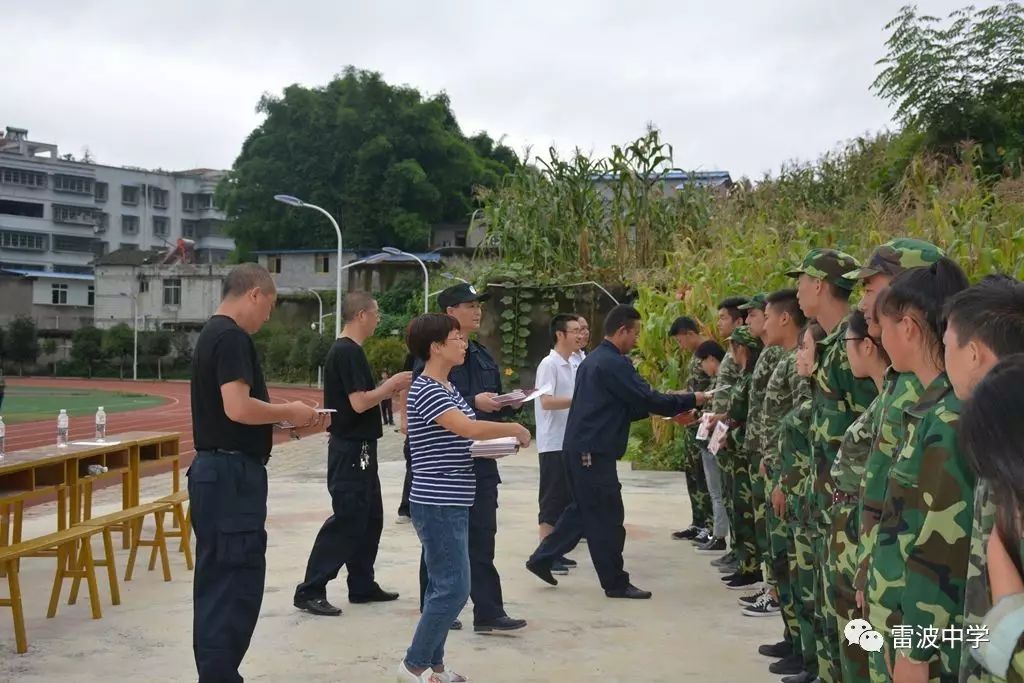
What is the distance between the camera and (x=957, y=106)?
15.5m

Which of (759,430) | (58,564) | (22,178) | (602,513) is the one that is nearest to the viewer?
(759,430)

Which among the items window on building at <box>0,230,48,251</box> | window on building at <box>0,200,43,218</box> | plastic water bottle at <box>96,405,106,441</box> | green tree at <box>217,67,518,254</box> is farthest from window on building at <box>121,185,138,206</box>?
plastic water bottle at <box>96,405,106,441</box>

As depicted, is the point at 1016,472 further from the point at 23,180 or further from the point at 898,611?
the point at 23,180

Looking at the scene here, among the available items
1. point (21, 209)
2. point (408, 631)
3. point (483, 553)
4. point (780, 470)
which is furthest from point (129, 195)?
point (780, 470)

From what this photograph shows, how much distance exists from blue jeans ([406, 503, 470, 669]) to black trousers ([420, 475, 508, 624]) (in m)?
1.01

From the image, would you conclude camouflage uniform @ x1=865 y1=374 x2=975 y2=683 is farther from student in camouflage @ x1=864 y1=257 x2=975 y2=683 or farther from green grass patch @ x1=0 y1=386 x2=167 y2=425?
green grass patch @ x1=0 y1=386 x2=167 y2=425

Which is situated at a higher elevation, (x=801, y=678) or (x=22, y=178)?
(x=22, y=178)

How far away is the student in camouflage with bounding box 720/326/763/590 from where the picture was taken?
6609 millimetres

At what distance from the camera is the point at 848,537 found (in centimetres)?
354

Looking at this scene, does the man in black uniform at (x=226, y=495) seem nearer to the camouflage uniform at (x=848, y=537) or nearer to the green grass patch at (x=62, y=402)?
the camouflage uniform at (x=848, y=537)

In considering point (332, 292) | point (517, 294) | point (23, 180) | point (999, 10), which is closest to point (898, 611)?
point (517, 294)

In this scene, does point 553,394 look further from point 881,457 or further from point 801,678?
point 881,457

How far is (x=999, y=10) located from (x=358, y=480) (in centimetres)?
1435

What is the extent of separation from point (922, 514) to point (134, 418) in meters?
29.8
